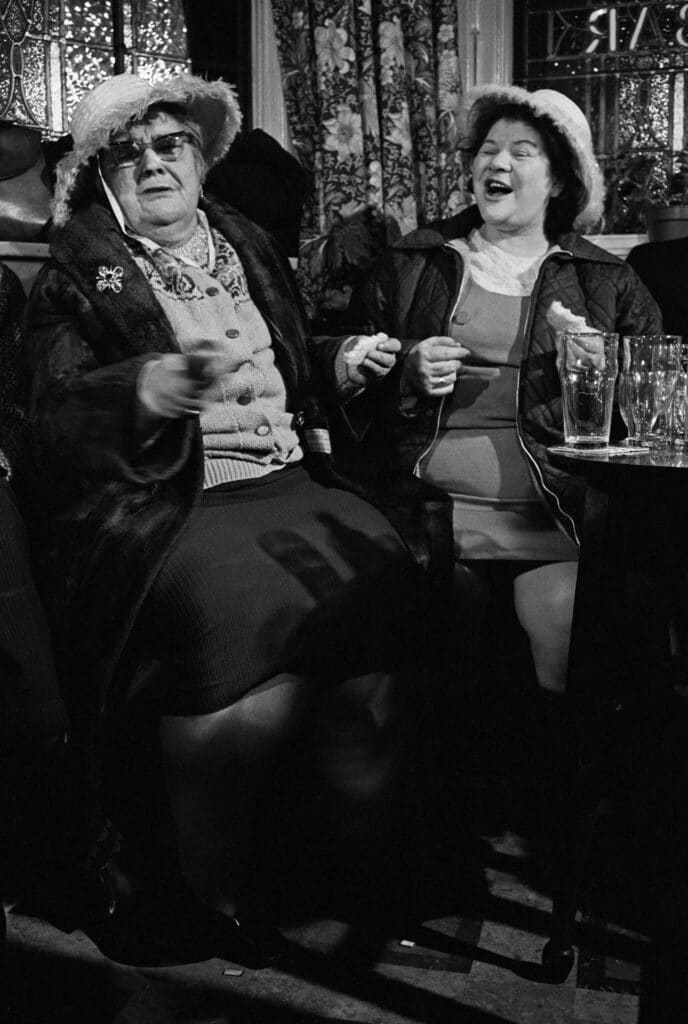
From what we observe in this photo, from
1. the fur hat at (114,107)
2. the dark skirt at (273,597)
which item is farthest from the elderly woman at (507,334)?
the fur hat at (114,107)

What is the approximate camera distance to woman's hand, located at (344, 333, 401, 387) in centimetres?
215

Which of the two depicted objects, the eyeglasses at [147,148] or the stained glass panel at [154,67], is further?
the stained glass panel at [154,67]

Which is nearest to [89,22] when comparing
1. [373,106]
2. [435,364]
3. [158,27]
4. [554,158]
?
[158,27]

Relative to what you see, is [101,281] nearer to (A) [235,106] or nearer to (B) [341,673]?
(A) [235,106]

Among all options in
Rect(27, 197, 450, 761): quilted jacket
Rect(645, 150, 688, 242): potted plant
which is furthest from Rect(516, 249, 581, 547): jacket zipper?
Rect(645, 150, 688, 242): potted plant

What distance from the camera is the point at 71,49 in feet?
11.1

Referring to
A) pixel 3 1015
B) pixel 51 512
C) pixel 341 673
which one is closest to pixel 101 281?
pixel 51 512

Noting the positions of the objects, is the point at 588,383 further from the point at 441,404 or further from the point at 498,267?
the point at 498,267

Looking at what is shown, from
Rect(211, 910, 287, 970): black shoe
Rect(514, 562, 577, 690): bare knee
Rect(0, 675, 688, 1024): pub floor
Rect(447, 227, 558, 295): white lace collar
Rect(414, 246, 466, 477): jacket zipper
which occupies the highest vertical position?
Rect(447, 227, 558, 295): white lace collar

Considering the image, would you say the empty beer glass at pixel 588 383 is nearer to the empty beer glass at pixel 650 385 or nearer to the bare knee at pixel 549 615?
the empty beer glass at pixel 650 385

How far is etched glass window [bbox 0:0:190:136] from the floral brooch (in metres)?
1.59

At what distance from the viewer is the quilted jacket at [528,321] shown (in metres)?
2.24

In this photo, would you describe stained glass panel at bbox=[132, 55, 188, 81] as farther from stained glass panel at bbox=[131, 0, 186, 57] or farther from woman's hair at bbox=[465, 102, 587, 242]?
woman's hair at bbox=[465, 102, 587, 242]

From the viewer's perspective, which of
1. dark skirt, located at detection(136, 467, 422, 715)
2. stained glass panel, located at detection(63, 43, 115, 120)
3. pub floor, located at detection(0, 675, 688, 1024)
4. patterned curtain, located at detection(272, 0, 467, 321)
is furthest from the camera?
stained glass panel, located at detection(63, 43, 115, 120)
